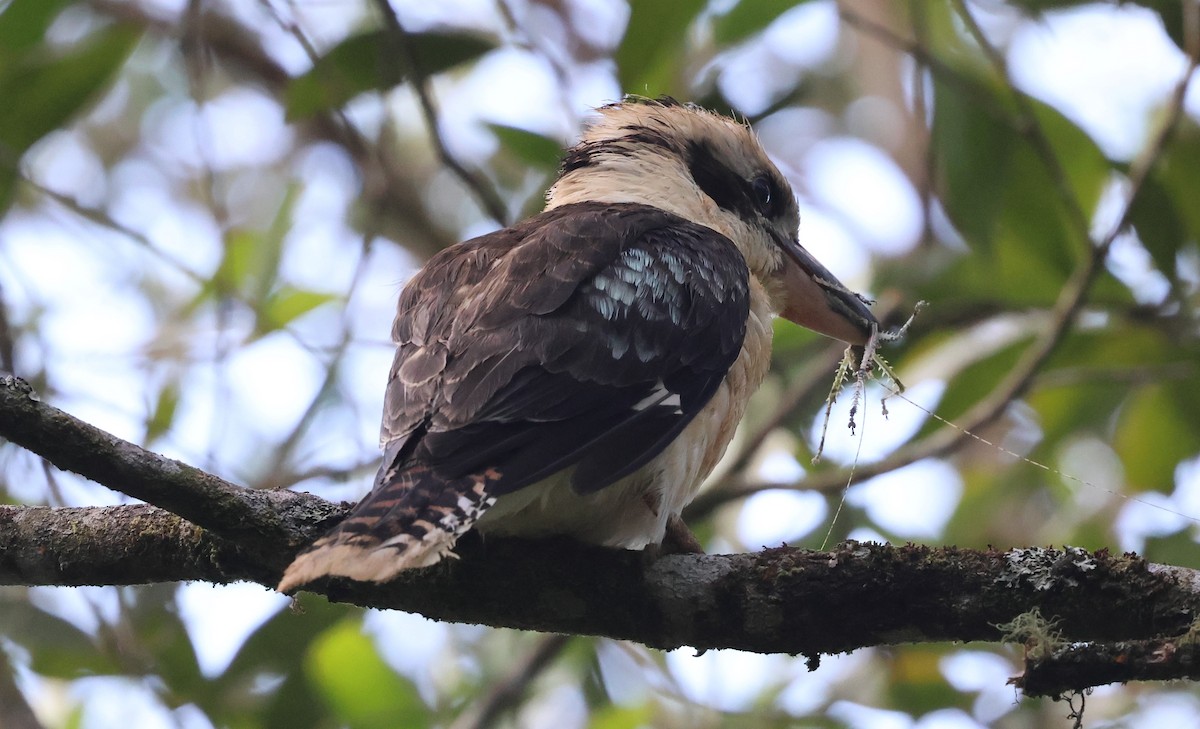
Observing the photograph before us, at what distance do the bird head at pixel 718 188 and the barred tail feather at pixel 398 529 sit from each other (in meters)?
1.70

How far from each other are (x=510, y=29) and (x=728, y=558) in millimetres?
3506

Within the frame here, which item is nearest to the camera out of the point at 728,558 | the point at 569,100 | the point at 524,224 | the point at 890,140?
the point at 728,558

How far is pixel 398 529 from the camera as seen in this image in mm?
2457

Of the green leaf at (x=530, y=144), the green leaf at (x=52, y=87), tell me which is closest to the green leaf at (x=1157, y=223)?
the green leaf at (x=530, y=144)

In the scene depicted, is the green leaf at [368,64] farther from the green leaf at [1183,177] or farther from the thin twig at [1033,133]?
the green leaf at [1183,177]

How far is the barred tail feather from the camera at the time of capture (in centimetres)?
239

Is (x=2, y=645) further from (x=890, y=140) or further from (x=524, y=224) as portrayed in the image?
(x=890, y=140)

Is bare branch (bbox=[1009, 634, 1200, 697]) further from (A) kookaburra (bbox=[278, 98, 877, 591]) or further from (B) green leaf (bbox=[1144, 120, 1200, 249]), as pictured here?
(B) green leaf (bbox=[1144, 120, 1200, 249])

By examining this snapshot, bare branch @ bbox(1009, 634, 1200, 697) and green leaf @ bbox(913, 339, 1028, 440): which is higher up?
green leaf @ bbox(913, 339, 1028, 440)

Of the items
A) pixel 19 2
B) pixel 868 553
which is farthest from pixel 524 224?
pixel 19 2

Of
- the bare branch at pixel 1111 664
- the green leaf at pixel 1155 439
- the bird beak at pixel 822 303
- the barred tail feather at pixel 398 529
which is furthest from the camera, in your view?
the green leaf at pixel 1155 439

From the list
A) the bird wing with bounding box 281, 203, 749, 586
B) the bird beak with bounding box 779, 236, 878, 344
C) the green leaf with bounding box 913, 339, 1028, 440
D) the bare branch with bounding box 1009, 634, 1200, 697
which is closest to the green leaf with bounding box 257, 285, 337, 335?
the bird wing with bounding box 281, 203, 749, 586

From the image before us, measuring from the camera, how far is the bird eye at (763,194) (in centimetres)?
436

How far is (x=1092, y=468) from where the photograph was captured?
7035 mm
